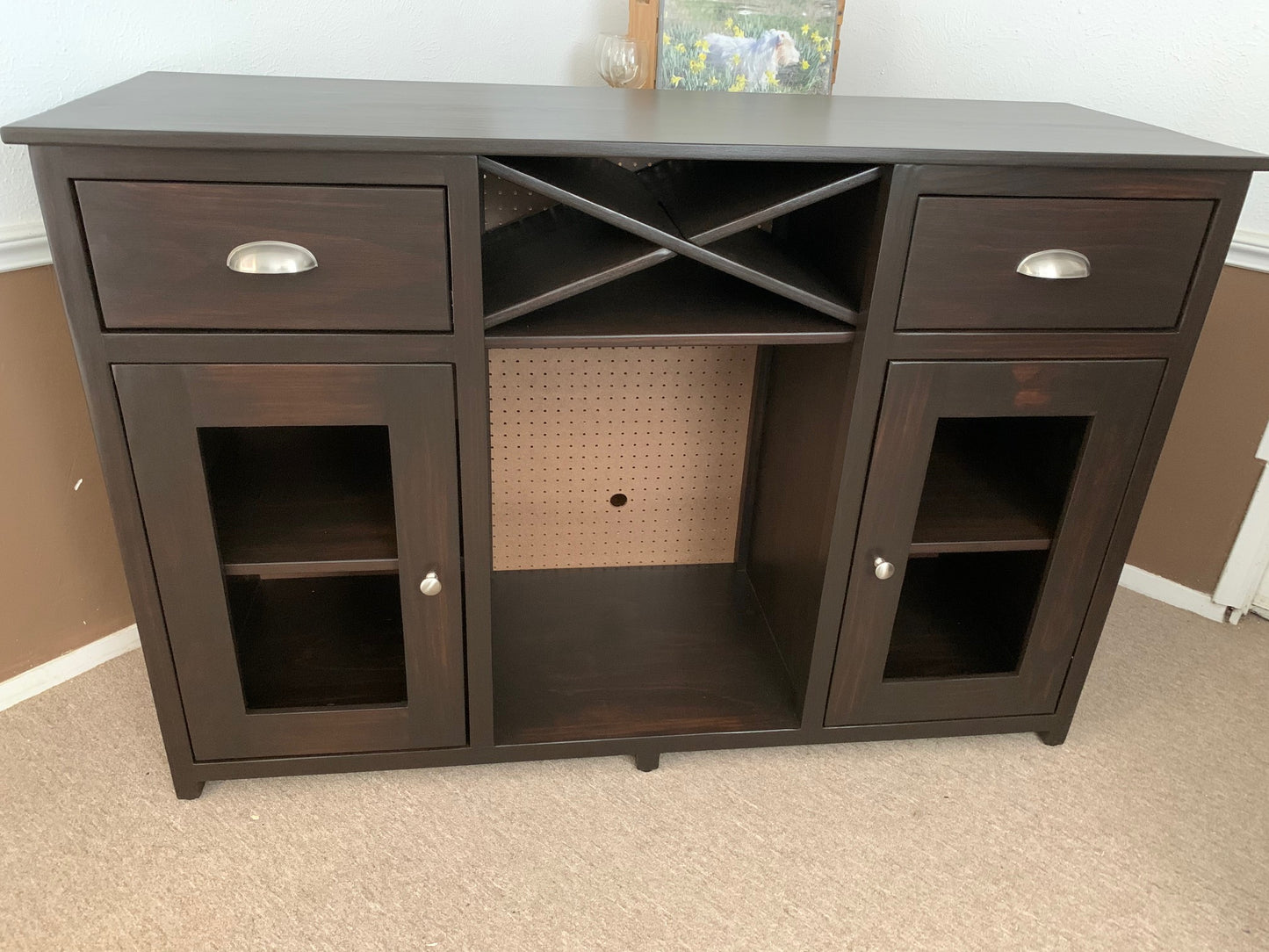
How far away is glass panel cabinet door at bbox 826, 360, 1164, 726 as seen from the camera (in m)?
1.17

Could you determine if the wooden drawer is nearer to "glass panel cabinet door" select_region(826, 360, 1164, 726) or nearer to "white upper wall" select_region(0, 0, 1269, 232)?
"white upper wall" select_region(0, 0, 1269, 232)

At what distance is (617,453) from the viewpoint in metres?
1.62

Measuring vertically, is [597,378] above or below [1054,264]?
below

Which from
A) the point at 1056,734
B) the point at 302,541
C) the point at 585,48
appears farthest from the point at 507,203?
the point at 1056,734

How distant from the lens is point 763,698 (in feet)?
4.65

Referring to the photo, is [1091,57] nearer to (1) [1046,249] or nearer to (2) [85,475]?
(1) [1046,249]

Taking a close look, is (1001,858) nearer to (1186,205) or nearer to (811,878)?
(811,878)

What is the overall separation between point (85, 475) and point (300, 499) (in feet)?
1.34

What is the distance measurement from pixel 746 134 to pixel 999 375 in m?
0.43

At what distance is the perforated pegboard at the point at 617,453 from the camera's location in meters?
1.55

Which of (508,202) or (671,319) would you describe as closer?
(671,319)

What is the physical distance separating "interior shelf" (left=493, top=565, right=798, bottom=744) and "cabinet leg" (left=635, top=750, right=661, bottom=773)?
31 mm

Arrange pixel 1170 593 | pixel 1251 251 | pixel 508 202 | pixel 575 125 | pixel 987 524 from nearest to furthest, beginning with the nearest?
pixel 575 125, pixel 987 524, pixel 508 202, pixel 1251 251, pixel 1170 593

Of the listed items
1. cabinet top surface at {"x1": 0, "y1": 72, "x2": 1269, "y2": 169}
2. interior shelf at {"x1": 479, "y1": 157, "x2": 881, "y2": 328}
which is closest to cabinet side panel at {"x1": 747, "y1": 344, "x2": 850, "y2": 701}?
interior shelf at {"x1": 479, "y1": 157, "x2": 881, "y2": 328}
